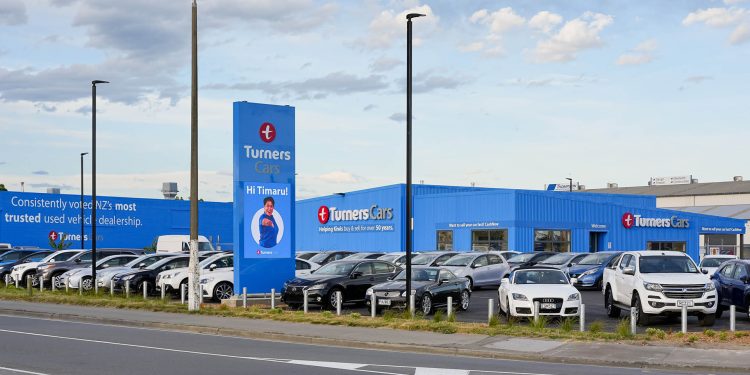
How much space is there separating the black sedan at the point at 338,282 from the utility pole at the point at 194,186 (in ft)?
8.96

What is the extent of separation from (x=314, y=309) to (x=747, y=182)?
3333 inches

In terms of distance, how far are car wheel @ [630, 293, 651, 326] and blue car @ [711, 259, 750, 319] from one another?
8.02 feet

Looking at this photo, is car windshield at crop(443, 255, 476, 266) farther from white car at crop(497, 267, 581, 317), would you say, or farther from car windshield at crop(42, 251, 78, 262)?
car windshield at crop(42, 251, 78, 262)

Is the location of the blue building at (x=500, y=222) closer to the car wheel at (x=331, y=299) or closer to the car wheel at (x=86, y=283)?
Answer: the car wheel at (x=86, y=283)

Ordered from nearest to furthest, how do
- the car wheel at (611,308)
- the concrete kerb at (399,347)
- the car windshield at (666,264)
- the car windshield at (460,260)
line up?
the concrete kerb at (399,347), the car windshield at (666,264), the car wheel at (611,308), the car windshield at (460,260)

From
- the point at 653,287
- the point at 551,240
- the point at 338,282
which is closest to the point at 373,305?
the point at 338,282

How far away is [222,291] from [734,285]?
50.2 ft

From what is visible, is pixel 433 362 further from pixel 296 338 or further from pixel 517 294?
pixel 517 294

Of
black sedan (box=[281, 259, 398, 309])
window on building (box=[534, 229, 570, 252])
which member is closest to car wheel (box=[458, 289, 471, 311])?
black sedan (box=[281, 259, 398, 309])

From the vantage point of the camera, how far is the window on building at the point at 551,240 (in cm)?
6041

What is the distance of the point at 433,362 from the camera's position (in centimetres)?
1617

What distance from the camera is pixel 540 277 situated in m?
23.3

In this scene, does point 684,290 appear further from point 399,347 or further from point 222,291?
point 222,291

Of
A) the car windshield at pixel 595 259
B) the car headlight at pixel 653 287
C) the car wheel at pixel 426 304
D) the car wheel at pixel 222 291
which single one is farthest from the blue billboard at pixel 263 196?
the car windshield at pixel 595 259
